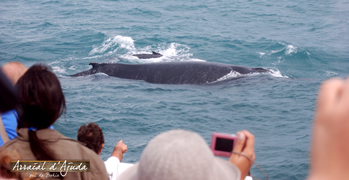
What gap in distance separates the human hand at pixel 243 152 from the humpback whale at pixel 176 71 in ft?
31.4

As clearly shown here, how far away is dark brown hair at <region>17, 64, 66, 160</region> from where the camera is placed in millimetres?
2533

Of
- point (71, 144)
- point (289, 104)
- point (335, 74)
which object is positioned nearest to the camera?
point (71, 144)

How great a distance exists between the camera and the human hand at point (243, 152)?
237 cm

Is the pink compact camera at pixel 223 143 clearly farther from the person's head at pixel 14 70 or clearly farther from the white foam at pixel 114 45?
the white foam at pixel 114 45

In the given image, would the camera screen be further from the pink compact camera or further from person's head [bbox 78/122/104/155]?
person's head [bbox 78/122/104/155]

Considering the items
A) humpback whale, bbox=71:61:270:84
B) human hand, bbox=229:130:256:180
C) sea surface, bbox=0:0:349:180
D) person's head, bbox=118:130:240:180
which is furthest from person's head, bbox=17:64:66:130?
humpback whale, bbox=71:61:270:84

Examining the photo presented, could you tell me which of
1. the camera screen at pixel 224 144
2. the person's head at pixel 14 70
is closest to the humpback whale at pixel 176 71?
the person's head at pixel 14 70

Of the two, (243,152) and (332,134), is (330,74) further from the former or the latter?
(332,134)

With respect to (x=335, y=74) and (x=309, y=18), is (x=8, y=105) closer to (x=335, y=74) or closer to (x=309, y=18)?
(x=335, y=74)

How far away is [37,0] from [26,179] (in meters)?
35.9

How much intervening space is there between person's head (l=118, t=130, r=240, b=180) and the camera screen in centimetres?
92

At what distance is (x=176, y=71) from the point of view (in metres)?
12.4

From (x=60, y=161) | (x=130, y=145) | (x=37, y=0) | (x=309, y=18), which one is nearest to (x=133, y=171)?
(x=60, y=161)

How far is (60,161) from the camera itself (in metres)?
2.61
